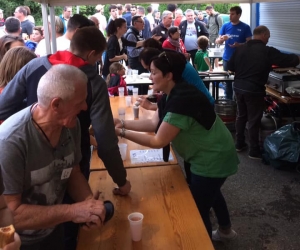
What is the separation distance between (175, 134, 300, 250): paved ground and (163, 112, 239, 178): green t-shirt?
39.8 inches

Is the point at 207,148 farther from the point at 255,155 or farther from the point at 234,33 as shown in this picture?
the point at 234,33

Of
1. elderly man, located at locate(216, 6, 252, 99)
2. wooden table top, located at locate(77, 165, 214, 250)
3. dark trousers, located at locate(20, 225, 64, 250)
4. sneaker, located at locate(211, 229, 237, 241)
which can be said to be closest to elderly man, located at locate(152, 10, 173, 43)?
elderly man, located at locate(216, 6, 252, 99)

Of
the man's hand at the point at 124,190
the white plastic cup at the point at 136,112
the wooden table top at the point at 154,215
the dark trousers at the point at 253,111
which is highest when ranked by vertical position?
the white plastic cup at the point at 136,112

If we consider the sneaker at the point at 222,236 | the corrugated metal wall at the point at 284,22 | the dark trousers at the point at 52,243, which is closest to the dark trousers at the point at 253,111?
the sneaker at the point at 222,236

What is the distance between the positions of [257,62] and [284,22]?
2958 millimetres

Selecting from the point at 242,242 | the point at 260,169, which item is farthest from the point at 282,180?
the point at 242,242

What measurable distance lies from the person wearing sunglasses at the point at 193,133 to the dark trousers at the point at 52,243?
27.4 inches

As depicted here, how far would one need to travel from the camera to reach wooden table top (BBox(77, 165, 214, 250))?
5.26 feet

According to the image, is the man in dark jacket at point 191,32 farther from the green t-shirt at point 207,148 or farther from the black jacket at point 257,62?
the green t-shirt at point 207,148

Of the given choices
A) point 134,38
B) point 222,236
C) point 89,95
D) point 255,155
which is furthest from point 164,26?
point 89,95

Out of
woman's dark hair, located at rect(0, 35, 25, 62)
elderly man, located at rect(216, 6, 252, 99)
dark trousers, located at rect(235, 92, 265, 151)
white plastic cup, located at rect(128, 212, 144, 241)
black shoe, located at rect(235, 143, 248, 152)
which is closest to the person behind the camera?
white plastic cup, located at rect(128, 212, 144, 241)

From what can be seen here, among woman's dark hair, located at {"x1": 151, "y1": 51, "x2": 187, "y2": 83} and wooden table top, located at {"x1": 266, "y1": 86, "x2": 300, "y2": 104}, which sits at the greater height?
woman's dark hair, located at {"x1": 151, "y1": 51, "x2": 187, "y2": 83}

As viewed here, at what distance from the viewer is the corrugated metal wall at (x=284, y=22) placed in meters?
6.59

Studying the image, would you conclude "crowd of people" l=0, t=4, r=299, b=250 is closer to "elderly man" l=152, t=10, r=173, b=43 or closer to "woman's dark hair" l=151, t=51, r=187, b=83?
"woman's dark hair" l=151, t=51, r=187, b=83
